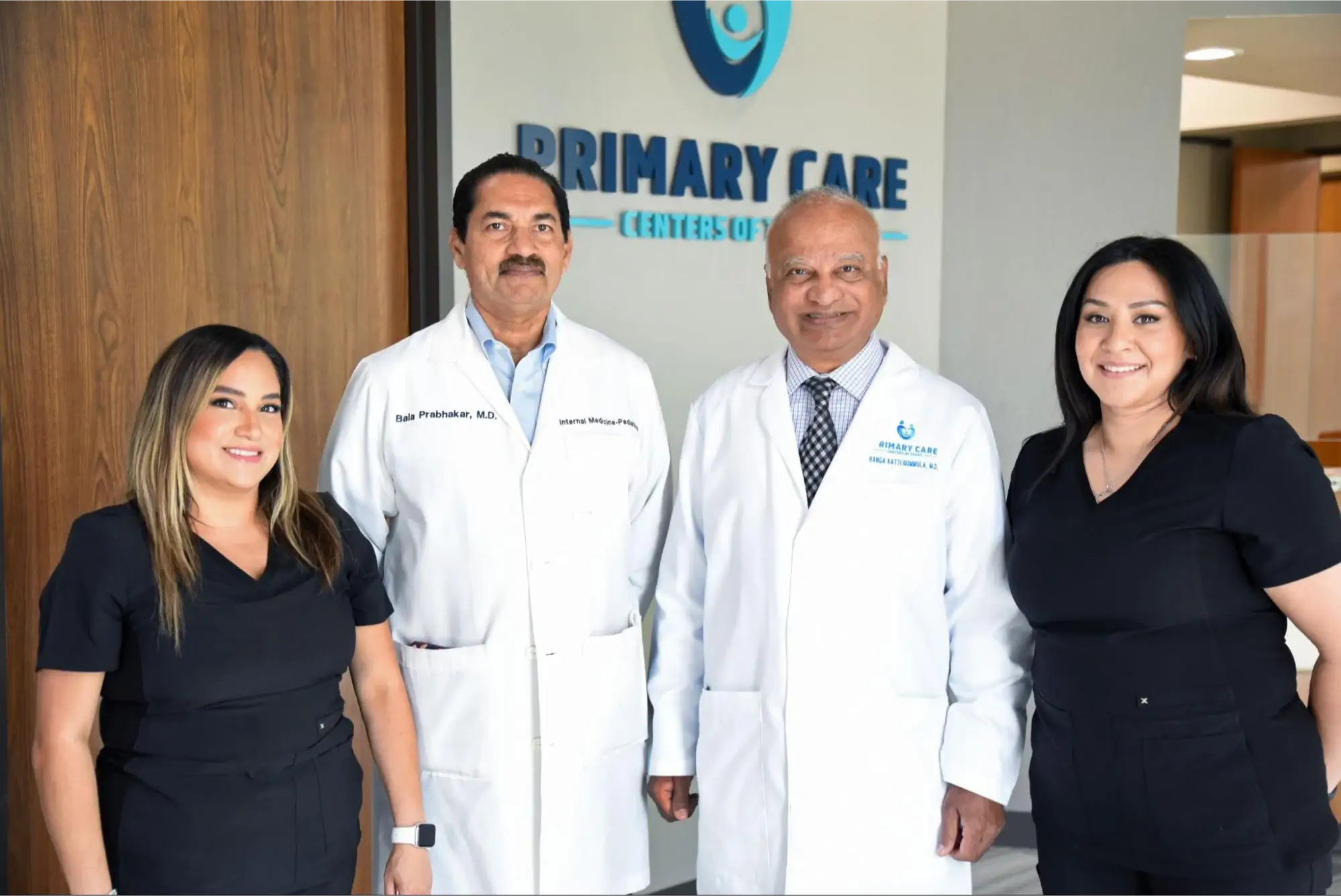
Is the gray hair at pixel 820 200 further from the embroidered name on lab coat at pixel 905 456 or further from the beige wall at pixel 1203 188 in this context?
the beige wall at pixel 1203 188

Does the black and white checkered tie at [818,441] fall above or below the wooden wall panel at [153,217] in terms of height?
below

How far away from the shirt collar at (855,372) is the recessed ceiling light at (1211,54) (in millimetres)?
2061

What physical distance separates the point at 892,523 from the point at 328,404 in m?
1.41

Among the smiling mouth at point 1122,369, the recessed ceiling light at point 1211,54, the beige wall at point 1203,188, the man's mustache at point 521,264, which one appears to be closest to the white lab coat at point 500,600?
the man's mustache at point 521,264

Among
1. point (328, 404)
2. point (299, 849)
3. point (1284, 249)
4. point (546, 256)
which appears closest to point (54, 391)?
point (328, 404)

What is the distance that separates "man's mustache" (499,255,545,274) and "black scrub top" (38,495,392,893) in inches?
28.8

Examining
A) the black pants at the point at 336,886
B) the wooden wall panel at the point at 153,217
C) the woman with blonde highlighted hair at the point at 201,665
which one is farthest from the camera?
the wooden wall panel at the point at 153,217

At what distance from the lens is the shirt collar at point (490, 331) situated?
235cm

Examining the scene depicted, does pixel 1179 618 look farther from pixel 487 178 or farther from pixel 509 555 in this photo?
pixel 487 178

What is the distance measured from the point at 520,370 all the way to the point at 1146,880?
1332mm

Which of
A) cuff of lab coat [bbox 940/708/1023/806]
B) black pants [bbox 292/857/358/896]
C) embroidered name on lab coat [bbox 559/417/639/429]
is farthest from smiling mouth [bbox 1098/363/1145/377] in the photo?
black pants [bbox 292/857/358/896]

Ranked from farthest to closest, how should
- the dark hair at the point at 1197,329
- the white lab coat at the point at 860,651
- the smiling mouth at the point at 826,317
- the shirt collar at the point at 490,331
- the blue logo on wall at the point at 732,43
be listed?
1. the blue logo on wall at the point at 732,43
2. the shirt collar at the point at 490,331
3. the smiling mouth at the point at 826,317
4. the white lab coat at the point at 860,651
5. the dark hair at the point at 1197,329

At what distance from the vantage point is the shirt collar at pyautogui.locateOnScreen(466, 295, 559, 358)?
7.70ft

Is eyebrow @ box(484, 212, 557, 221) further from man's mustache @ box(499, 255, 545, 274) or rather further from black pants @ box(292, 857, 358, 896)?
black pants @ box(292, 857, 358, 896)
